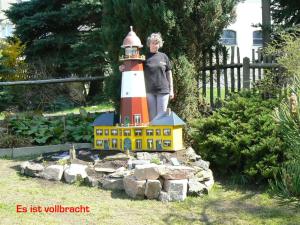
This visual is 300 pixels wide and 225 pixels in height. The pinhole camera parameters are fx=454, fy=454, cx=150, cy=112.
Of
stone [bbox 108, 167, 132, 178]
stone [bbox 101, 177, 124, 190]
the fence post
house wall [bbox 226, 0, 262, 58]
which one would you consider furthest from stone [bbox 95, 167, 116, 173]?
house wall [bbox 226, 0, 262, 58]

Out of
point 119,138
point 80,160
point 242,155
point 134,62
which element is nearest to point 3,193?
point 80,160

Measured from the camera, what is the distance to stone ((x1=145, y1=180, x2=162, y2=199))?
551 cm

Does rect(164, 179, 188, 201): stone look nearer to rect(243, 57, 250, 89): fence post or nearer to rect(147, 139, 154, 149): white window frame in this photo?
rect(147, 139, 154, 149): white window frame

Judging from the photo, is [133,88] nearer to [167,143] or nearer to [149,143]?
[149,143]

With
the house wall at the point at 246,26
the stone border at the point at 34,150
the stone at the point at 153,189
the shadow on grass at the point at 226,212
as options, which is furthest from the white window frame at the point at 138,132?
the house wall at the point at 246,26

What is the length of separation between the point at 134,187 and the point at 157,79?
7.18 ft

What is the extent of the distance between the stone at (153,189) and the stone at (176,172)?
14 centimetres

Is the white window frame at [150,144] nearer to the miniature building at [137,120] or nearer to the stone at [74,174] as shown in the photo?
the miniature building at [137,120]

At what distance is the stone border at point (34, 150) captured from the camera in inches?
308

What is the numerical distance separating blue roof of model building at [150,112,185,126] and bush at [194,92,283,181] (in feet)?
1.13

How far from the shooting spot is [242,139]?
20.6 feet

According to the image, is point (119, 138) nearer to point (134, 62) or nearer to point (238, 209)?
point (134, 62)

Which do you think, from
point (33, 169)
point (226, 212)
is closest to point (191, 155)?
point (226, 212)

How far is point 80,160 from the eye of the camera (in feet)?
22.2
